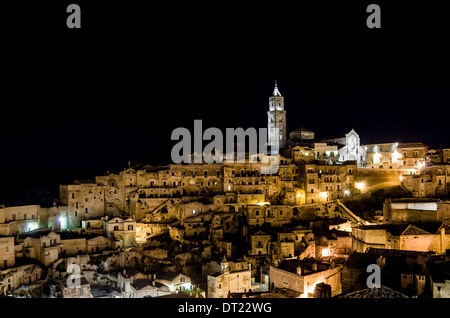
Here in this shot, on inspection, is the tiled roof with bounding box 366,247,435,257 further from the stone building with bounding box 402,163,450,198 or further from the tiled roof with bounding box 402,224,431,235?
the stone building with bounding box 402,163,450,198

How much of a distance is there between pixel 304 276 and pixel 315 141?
27682 millimetres

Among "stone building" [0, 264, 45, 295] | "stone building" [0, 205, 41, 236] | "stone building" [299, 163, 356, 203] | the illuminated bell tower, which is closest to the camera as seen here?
"stone building" [0, 264, 45, 295]

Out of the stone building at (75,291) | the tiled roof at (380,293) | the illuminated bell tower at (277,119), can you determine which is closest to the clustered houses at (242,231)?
the stone building at (75,291)

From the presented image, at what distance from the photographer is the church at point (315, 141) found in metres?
43.2

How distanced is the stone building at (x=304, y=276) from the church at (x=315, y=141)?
21.0 meters

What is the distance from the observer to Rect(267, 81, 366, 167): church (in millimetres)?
43219

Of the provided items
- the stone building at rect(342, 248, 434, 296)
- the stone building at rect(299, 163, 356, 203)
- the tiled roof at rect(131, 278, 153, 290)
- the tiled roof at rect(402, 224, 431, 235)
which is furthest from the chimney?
the stone building at rect(299, 163, 356, 203)

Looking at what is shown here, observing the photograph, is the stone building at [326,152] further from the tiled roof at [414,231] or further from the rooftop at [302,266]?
the rooftop at [302,266]

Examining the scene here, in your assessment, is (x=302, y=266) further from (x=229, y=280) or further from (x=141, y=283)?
(x=141, y=283)

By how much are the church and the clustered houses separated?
11.1 inches

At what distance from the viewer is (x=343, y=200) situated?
35.8 m

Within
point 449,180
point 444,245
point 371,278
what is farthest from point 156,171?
point 449,180

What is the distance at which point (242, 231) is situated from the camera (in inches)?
1257

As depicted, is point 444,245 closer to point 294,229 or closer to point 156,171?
point 294,229
